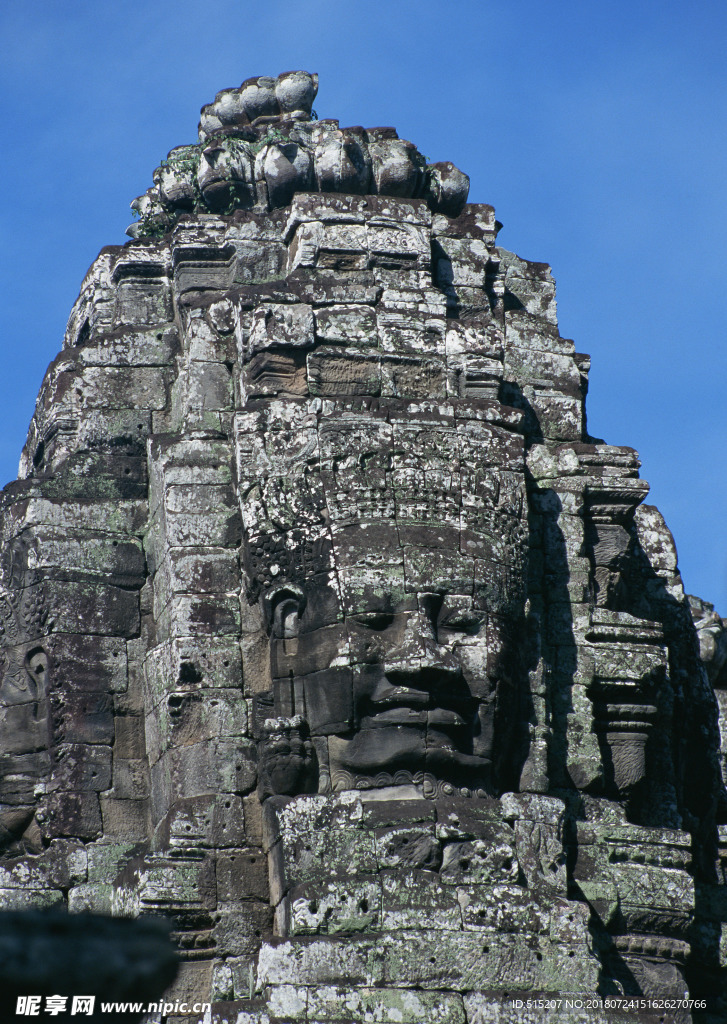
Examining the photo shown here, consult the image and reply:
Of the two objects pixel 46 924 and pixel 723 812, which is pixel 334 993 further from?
pixel 723 812

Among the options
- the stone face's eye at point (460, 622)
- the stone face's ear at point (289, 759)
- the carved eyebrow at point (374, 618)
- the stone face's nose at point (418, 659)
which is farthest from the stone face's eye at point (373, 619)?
the stone face's ear at point (289, 759)

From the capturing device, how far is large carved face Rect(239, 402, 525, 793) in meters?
11.4

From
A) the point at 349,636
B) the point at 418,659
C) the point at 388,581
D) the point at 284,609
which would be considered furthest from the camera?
the point at 284,609

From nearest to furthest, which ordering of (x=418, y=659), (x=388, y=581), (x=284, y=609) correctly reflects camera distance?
(x=418, y=659), (x=388, y=581), (x=284, y=609)

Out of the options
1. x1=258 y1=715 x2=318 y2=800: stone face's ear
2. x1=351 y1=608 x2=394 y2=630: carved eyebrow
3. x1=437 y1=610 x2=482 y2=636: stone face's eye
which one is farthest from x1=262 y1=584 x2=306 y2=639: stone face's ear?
x1=437 y1=610 x2=482 y2=636: stone face's eye

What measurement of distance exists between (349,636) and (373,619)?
0.20m

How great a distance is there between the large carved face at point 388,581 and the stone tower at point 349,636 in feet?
0.07

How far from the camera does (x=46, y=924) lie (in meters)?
7.24

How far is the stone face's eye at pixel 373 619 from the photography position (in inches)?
455

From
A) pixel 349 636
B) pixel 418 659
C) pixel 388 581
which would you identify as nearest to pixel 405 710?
pixel 418 659

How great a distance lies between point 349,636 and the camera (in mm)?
11508

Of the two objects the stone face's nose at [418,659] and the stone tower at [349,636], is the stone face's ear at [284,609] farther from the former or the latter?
the stone face's nose at [418,659]

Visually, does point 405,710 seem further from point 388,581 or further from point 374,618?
point 388,581

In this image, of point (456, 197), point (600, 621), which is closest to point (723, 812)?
point (600, 621)
